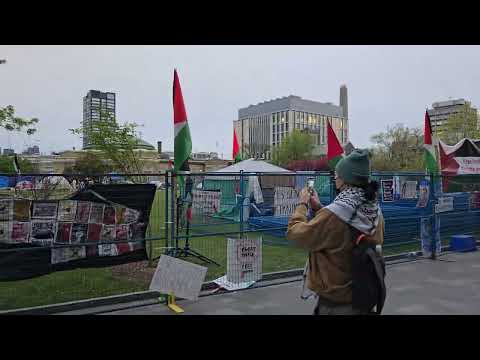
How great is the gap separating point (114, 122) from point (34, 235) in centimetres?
1096

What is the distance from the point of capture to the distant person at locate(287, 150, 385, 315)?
243 cm

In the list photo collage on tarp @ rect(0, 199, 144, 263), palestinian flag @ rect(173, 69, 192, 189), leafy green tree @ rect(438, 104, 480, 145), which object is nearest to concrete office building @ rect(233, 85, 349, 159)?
leafy green tree @ rect(438, 104, 480, 145)

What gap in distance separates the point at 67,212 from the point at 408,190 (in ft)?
25.9

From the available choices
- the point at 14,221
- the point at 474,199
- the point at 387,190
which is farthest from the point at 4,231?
the point at 474,199

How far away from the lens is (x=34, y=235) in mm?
5414

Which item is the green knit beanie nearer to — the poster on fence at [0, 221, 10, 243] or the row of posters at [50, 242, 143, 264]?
the row of posters at [50, 242, 143, 264]

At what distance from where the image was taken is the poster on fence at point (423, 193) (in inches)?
391

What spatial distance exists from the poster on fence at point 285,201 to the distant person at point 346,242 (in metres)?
5.14

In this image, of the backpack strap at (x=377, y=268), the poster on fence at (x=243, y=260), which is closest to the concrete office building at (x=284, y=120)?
the poster on fence at (x=243, y=260)

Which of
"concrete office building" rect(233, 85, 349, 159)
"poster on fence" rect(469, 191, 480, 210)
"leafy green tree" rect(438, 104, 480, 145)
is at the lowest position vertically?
"poster on fence" rect(469, 191, 480, 210)

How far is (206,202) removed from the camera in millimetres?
7812

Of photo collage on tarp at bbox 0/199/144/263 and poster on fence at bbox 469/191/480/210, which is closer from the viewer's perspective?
photo collage on tarp at bbox 0/199/144/263

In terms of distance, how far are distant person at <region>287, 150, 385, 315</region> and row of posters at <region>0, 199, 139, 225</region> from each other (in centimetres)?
394

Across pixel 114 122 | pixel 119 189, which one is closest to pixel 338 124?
pixel 114 122
